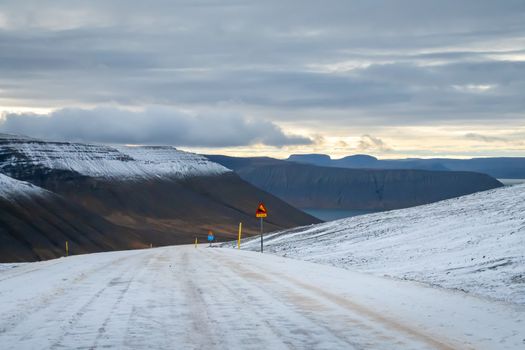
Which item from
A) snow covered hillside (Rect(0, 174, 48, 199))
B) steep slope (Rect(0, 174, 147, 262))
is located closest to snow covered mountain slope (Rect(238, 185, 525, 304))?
steep slope (Rect(0, 174, 147, 262))

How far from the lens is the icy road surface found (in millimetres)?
10695

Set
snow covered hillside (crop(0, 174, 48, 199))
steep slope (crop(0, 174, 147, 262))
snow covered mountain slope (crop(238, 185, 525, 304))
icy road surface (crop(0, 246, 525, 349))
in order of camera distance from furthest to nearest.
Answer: snow covered hillside (crop(0, 174, 48, 199)), steep slope (crop(0, 174, 147, 262)), snow covered mountain slope (crop(238, 185, 525, 304)), icy road surface (crop(0, 246, 525, 349))

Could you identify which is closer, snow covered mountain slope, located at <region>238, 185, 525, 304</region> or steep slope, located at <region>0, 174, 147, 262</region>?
snow covered mountain slope, located at <region>238, 185, 525, 304</region>

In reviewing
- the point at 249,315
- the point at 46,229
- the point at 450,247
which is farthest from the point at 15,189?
the point at 249,315

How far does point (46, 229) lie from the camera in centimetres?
14650

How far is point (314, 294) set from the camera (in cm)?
1622

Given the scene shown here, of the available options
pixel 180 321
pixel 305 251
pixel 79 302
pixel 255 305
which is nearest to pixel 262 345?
pixel 180 321

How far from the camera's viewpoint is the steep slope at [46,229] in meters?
129

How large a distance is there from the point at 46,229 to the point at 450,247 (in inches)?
5167

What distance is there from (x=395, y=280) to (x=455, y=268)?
6.28ft

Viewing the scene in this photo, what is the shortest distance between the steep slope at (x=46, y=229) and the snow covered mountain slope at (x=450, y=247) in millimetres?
89386

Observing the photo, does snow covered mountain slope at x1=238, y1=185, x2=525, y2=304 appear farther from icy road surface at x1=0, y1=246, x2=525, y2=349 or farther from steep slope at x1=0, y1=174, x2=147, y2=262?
steep slope at x1=0, y1=174, x2=147, y2=262

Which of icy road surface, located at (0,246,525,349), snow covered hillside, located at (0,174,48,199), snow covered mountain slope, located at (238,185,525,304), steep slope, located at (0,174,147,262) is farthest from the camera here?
snow covered hillside, located at (0,174,48,199)

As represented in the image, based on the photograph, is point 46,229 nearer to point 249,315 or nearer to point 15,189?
point 15,189
